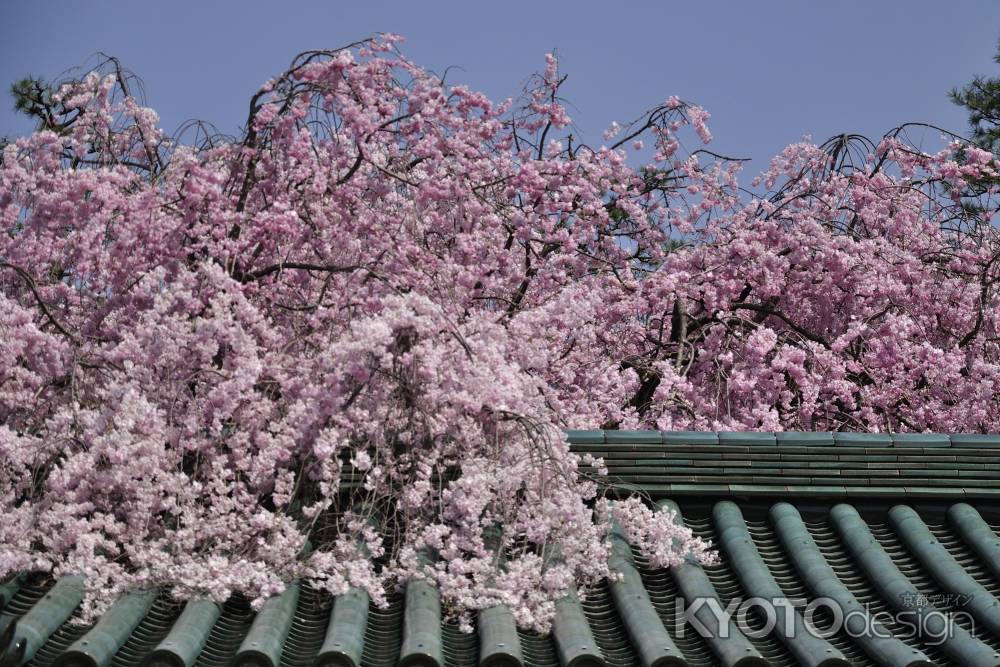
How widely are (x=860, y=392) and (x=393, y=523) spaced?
4.99 m

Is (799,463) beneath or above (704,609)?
above

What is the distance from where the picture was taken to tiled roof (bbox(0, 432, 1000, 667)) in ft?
13.9

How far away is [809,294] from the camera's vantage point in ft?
32.8

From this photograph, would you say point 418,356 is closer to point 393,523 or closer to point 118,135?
point 393,523

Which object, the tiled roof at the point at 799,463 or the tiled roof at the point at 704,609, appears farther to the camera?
the tiled roof at the point at 799,463

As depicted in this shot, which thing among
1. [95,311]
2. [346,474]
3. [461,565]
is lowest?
[461,565]

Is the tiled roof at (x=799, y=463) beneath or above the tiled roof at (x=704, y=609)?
above

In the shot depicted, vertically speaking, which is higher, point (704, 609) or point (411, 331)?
point (411, 331)

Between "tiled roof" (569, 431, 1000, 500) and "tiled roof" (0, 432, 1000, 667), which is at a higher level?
"tiled roof" (569, 431, 1000, 500)

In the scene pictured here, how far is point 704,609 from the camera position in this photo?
185 inches

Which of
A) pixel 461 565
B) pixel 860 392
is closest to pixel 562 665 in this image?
pixel 461 565

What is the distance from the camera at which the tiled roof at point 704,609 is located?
13.9 feet

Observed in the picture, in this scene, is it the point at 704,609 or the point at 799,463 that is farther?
the point at 799,463

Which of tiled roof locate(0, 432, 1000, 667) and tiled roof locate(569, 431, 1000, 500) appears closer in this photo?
tiled roof locate(0, 432, 1000, 667)
